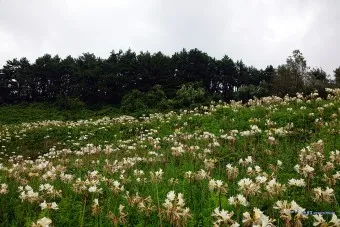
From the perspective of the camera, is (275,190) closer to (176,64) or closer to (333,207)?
(333,207)

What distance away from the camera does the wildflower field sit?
158 inches

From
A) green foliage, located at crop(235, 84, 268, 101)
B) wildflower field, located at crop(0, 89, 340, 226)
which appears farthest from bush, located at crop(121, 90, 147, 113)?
wildflower field, located at crop(0, 89, 340, 226)

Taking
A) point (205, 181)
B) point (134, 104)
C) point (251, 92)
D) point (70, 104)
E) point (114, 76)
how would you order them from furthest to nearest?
point (114, 76)
point (251, 92)
point (70, 104)
point (134, 104)
point (205, 181)

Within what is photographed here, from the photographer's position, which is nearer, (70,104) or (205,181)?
(205,181)

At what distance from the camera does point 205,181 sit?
5.85 m

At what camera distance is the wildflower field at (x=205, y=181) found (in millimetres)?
4016

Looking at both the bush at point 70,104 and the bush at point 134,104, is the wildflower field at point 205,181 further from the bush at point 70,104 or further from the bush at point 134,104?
the bush at point 70,104

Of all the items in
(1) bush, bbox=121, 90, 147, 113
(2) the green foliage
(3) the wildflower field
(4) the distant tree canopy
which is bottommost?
(3) the wildflower field

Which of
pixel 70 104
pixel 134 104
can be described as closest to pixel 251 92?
pixel 134 104

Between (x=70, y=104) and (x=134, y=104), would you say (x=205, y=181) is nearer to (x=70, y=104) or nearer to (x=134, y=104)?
(x=134, y=104)

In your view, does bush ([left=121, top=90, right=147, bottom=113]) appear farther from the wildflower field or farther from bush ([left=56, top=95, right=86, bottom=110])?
the wildflower field

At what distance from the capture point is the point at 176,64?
246 ft

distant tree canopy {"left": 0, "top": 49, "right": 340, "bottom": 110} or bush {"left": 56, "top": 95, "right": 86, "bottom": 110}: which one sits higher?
distant tree canopy {"left": 0, "top": 49, "right": 340, "bottom": 110}

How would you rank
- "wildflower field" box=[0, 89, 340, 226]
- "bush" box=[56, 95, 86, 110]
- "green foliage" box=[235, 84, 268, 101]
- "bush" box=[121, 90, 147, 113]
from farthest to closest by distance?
"green foliage" box=[235, 84, 268, 101] < "bush" box=[56, 95, 86, 110] < "bush" box=[121, 90, 147, 113] < "wildflower field" box=[0, 89, 340, 226]
